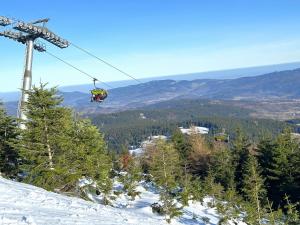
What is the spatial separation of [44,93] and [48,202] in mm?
10547

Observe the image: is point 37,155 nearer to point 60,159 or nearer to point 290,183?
point 60,159

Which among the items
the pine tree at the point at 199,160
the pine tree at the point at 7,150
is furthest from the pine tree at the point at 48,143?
the pine tree at the point at 199,160

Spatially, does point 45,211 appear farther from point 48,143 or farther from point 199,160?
point 199,160

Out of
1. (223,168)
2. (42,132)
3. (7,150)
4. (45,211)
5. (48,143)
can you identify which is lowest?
(223,168)

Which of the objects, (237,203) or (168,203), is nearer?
(168,203)

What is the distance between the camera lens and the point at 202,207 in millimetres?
41312

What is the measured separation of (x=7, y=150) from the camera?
106 feet

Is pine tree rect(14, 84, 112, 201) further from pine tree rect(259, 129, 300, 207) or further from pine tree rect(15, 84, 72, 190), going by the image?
pine tree rect(259, 129, 300, 207)

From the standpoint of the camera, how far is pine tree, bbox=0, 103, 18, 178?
31.7 m

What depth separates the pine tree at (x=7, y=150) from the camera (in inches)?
1250

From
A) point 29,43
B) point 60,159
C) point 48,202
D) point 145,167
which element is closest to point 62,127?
point 60,159

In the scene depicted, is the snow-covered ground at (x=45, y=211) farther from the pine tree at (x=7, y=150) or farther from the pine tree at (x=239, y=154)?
the pine tree at (x=239, y=154)

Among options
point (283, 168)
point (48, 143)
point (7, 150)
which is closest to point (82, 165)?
point (48, 143)

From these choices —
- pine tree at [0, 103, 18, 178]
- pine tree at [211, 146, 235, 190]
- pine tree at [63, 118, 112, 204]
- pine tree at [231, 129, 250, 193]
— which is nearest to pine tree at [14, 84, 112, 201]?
pine tree at [63, 118, 112, 204]
